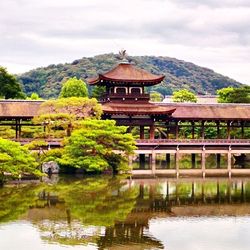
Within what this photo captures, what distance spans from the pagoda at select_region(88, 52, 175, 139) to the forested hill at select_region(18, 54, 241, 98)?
7020 centimetres

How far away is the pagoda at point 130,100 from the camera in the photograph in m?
50.2

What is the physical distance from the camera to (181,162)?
2265 inches

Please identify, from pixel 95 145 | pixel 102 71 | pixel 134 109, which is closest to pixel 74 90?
pixel 134 109

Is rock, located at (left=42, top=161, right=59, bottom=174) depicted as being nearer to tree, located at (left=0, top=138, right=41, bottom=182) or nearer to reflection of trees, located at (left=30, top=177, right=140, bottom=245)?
reflection of trees, located at (left=30, top=177, right=140, bottom=245)

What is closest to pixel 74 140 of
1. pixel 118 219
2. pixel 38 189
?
pixel 38 189

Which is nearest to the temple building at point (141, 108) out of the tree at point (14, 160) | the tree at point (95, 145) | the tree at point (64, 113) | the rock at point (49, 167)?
Answer: the tree at point (64, 113)

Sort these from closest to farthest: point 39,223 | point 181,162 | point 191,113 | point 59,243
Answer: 1. point 59,243
2. point 39,223
3. point 191,113
4. point 181,162

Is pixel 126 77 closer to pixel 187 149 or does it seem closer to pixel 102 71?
pixel 187 149

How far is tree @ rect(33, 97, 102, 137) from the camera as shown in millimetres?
44469

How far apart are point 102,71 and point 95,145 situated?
102686 mm

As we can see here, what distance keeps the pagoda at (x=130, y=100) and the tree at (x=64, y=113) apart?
10.3ft

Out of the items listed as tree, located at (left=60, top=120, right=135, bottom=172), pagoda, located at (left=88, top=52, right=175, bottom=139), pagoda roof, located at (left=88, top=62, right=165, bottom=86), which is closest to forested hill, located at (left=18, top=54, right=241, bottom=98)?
pagoda roof, located at (left=88, top=62, right=165, bottom=86)

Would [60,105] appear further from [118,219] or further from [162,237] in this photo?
[162,237]

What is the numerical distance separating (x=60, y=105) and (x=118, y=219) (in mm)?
20649
